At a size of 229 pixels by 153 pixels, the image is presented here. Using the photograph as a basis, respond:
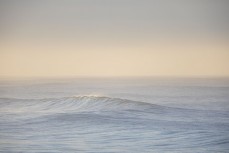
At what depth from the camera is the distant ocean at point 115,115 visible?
3793 millimetres

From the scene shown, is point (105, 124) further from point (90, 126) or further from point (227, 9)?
point (227, 9)

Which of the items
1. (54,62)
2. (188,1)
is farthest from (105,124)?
(188,1)

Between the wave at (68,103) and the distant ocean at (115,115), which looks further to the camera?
the wave at (68,103)

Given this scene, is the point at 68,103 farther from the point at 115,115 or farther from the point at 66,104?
the point at 115,115

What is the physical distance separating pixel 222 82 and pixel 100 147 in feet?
4.43

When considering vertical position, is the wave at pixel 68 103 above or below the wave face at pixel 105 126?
above

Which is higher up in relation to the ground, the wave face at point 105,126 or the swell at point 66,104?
the swell at point 66,104

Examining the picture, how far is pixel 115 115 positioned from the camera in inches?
162

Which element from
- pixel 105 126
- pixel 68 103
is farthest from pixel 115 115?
pixel 68 103

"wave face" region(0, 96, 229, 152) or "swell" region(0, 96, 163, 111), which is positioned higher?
"swell" region(0, 96, 163, 111)

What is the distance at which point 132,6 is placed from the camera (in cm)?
414

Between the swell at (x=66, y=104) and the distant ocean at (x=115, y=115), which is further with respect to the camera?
the swell at (x=66, y=104)

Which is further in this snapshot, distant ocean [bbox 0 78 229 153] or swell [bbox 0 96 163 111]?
swell [bbox 0 96 163 111]

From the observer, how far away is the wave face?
3.77 meters
